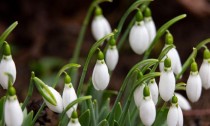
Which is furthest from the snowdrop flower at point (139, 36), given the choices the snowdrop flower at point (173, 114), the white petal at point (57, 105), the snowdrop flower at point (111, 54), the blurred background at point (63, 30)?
the blurred background at point (63, 30)

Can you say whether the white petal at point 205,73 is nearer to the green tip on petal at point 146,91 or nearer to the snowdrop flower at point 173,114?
the snowdrop flower at point 173,114

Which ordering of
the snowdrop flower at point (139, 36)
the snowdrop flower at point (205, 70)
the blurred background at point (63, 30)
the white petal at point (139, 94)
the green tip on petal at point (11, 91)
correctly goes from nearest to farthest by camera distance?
1. the green tip on petal at point (11, 91)
2. the white petal at point (139, 94)
3. the snowdrop flower at point (205, 70)
4. the snowdrop flower at point (139, 36)
5. the blurred background at point (63, 30)

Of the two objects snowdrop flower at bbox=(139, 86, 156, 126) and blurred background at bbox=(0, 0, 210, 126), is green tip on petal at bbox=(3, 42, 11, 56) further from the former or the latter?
blurred background at bbox=(0, 0, 210, 126)

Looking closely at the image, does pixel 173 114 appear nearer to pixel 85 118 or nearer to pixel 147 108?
pixel 147 108

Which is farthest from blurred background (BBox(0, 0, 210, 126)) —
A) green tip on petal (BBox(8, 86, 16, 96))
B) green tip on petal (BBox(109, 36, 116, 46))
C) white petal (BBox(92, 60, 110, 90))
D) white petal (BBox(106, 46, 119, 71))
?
green tip on petal (BBox(8, 86, 16, 96))

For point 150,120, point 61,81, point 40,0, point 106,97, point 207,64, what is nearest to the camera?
point 150,120

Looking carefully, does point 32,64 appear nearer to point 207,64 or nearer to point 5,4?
point 5,4

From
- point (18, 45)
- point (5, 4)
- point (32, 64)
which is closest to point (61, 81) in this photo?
point (32, 64)
